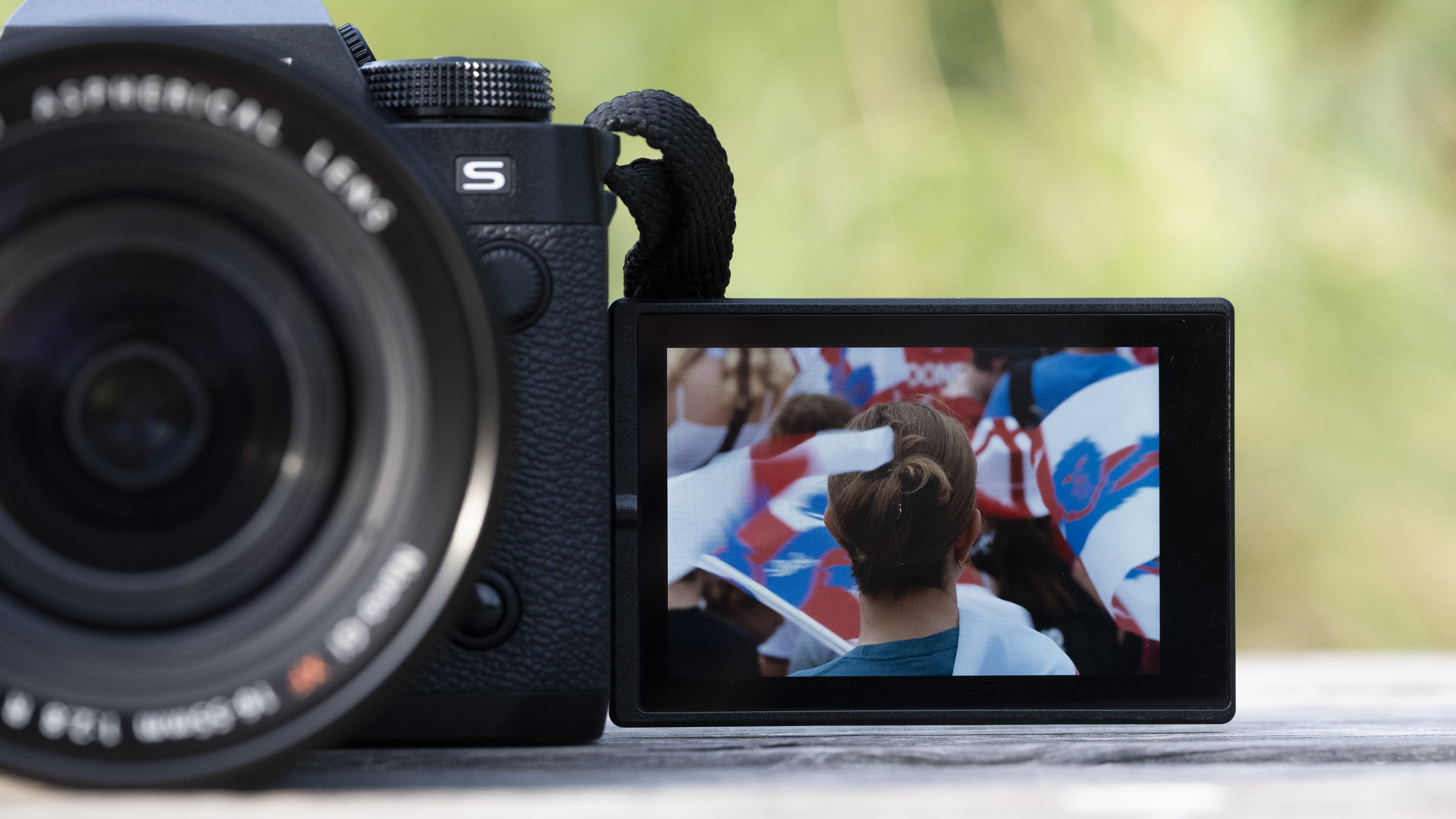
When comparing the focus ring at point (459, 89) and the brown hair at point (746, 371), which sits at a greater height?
the focus ring at point (459, 89)

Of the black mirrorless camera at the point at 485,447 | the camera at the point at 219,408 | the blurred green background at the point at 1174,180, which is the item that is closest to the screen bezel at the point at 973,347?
the black mirrorless camera at the point at 485,447

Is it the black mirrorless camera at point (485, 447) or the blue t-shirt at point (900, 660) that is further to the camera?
the blue t-shirt at point (900, 660)

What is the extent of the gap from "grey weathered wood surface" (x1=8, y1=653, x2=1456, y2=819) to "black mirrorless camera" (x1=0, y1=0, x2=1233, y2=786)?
2 cm

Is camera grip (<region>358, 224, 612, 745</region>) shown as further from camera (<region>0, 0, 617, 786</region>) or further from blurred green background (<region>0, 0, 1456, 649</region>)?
blurred green background (<region>0, 0, 1456, 649</region>)

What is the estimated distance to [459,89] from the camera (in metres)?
0.42

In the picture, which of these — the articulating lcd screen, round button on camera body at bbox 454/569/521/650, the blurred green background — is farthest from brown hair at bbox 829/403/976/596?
the blurred green background

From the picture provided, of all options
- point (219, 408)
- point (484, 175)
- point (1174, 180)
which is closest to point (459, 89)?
point (484, 175)

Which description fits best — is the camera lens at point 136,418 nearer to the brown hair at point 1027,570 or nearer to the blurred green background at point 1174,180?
the brown hair at point 1027,570

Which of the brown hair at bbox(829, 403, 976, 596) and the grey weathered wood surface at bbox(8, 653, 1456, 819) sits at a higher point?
the brown hair at bbox(829, 403, 976, 596)

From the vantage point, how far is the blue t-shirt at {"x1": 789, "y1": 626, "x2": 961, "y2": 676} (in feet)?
1.47

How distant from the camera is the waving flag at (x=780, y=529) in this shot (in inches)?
17.7

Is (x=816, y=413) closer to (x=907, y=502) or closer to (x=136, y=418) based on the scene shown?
(x=907, y=502)

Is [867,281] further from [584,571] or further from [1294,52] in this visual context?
[584,571]

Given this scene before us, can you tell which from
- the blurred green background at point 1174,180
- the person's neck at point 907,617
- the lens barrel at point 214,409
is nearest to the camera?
the lens barrel at point 214,409
